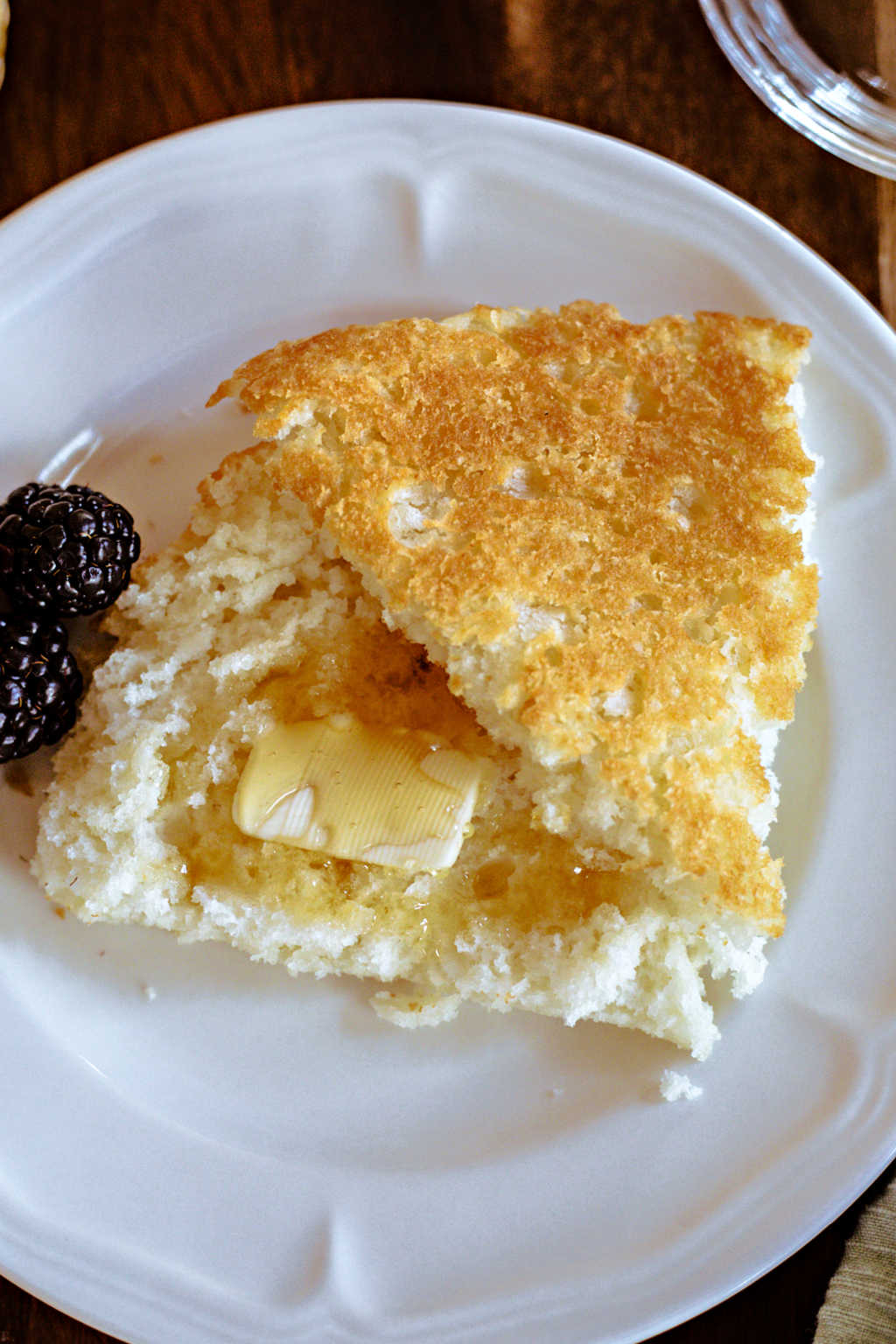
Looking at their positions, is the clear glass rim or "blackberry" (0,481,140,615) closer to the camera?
"blackberry" (0,481,140,615)

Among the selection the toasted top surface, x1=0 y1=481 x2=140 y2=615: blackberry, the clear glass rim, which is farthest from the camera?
the clear glass rim

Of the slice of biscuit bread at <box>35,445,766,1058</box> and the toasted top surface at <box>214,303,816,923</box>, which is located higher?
the toasted top surface at <box>214,303,816,923</box>

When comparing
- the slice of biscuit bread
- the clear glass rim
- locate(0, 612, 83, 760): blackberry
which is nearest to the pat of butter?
the slice of biscuit bread

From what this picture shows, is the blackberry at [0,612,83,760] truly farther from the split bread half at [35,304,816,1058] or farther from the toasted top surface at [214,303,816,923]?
the toasted top surface at [214,303,816,923]

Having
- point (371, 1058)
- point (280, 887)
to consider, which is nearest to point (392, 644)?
point (280, 887)

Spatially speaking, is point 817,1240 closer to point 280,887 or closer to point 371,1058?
point 371,1058

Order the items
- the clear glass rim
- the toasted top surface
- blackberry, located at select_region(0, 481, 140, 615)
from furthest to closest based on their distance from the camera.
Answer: the clear glass rim < blackberry, located at select_region(0, 481, 140, 615) < the toasted top surface

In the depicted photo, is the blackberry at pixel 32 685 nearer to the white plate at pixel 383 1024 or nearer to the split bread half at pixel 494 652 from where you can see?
the split bread half at pixel 494 652
